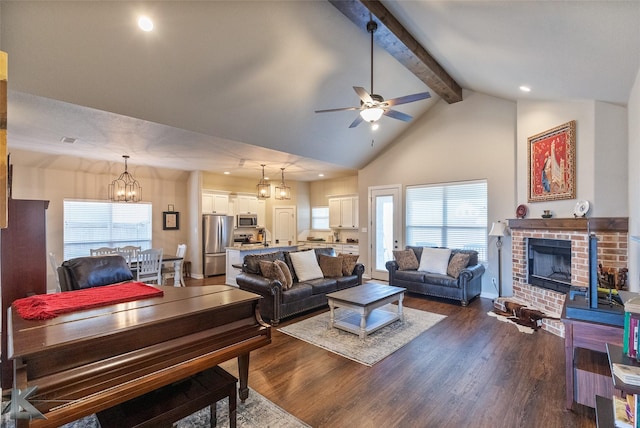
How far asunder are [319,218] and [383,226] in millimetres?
3015

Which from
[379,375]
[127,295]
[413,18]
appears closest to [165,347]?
[127,295]

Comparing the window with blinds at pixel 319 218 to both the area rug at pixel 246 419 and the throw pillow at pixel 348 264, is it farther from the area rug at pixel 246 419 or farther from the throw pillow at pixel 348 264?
the area rug at pixel 246 419

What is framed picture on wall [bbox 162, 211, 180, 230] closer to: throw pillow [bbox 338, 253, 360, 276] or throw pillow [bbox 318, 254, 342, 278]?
throw pillow [bbox 318, 254, 342, 278]

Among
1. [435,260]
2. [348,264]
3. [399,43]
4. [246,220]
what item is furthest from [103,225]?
[435,260]

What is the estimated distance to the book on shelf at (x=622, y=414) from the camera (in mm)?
1646

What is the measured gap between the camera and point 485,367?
2990mm

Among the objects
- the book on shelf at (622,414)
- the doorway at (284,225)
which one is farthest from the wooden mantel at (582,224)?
the doorway at (284,225)

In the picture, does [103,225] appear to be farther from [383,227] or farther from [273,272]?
[383,227]

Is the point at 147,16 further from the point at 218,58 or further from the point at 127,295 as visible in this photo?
the point at 127,295

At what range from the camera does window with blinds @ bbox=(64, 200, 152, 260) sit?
20.4ft

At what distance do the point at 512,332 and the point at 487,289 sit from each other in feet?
6.28

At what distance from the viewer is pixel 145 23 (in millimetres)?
2834

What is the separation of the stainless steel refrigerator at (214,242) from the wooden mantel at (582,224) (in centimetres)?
638

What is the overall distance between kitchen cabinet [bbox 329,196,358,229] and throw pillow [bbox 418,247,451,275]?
9.37 feet
